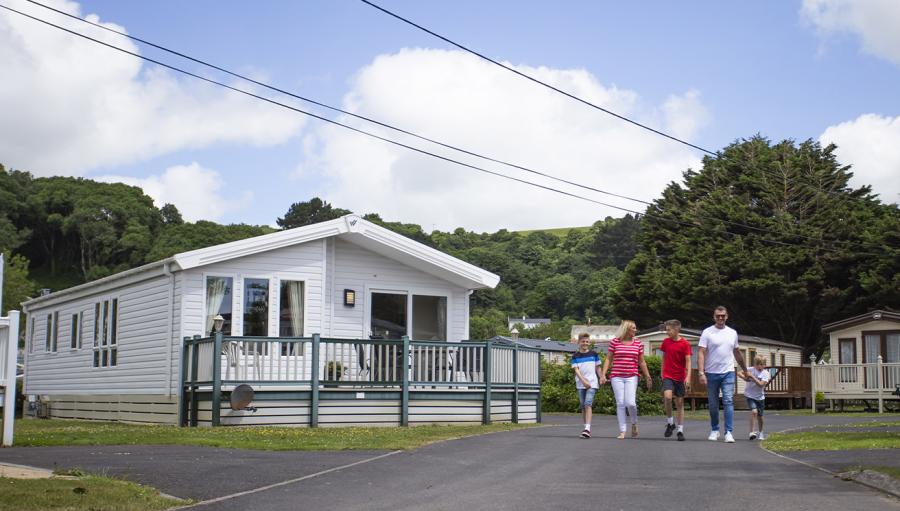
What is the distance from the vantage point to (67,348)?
26469 millimetres

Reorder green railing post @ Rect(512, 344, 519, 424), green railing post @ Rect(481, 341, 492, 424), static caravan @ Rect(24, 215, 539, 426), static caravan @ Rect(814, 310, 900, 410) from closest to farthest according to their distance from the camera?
1. static caravan @ Rect(24, 215, 539, 426)
2. green railing post @ Rect(481, 341, 492, 424)
3. green railing post @ Rect(512, 344, 519, 424)
4. static caravan @ Rect(814, 310, 900, 410)

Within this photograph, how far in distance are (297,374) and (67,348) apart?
983 cm

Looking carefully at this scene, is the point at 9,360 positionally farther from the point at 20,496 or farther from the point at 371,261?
the point at 371,261

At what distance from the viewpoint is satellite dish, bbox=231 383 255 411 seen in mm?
17750

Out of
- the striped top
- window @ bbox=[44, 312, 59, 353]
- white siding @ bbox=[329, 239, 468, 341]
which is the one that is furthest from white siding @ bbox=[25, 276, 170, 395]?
the striped top

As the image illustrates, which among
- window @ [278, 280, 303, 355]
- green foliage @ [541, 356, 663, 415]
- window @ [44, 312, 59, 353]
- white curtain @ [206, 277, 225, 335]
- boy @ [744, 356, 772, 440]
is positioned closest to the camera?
boy @ [744, 356, 772, 440]

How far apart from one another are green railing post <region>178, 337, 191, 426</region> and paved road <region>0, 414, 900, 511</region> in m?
6.54

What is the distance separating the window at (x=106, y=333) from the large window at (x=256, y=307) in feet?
13.5

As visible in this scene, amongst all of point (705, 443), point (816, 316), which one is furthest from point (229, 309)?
point (816, 316)

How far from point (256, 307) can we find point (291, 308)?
0.73 metres

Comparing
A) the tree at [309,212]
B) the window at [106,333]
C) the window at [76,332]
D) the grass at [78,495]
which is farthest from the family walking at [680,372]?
the tree at [309,212]

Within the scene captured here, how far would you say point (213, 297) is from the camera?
66.8ft

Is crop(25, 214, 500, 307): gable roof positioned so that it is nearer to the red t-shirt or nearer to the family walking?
the family walking

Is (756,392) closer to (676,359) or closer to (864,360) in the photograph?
(676,359)
